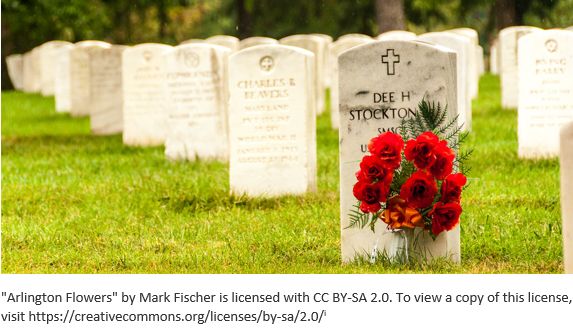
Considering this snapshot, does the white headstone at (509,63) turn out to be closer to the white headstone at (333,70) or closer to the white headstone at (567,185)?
the white headstone at (333,70)

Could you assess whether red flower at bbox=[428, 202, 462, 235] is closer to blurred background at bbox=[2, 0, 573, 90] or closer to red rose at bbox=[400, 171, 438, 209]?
red rose at bbox=[400, 171, 438, 209]

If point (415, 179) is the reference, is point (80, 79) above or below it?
above

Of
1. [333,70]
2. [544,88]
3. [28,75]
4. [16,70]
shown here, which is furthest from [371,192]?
[16,70]

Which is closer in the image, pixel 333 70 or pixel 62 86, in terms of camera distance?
pixel 333 70

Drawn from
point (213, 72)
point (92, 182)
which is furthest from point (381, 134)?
point (213, 72)

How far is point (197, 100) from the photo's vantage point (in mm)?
13633

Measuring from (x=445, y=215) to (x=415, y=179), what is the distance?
0.29 metres

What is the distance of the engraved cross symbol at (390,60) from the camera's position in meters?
7.68

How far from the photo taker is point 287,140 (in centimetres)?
1099

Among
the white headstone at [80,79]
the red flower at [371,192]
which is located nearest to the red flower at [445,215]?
the red flower at [371,192]

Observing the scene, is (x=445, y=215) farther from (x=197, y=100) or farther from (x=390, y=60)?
(x=197, y=100)

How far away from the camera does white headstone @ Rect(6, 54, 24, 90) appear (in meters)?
35.2

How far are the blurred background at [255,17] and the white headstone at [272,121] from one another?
1350 centimetres

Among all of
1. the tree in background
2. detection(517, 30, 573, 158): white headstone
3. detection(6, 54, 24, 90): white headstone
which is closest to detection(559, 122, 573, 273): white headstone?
detection(517, 30, 573, 158): white headstone
